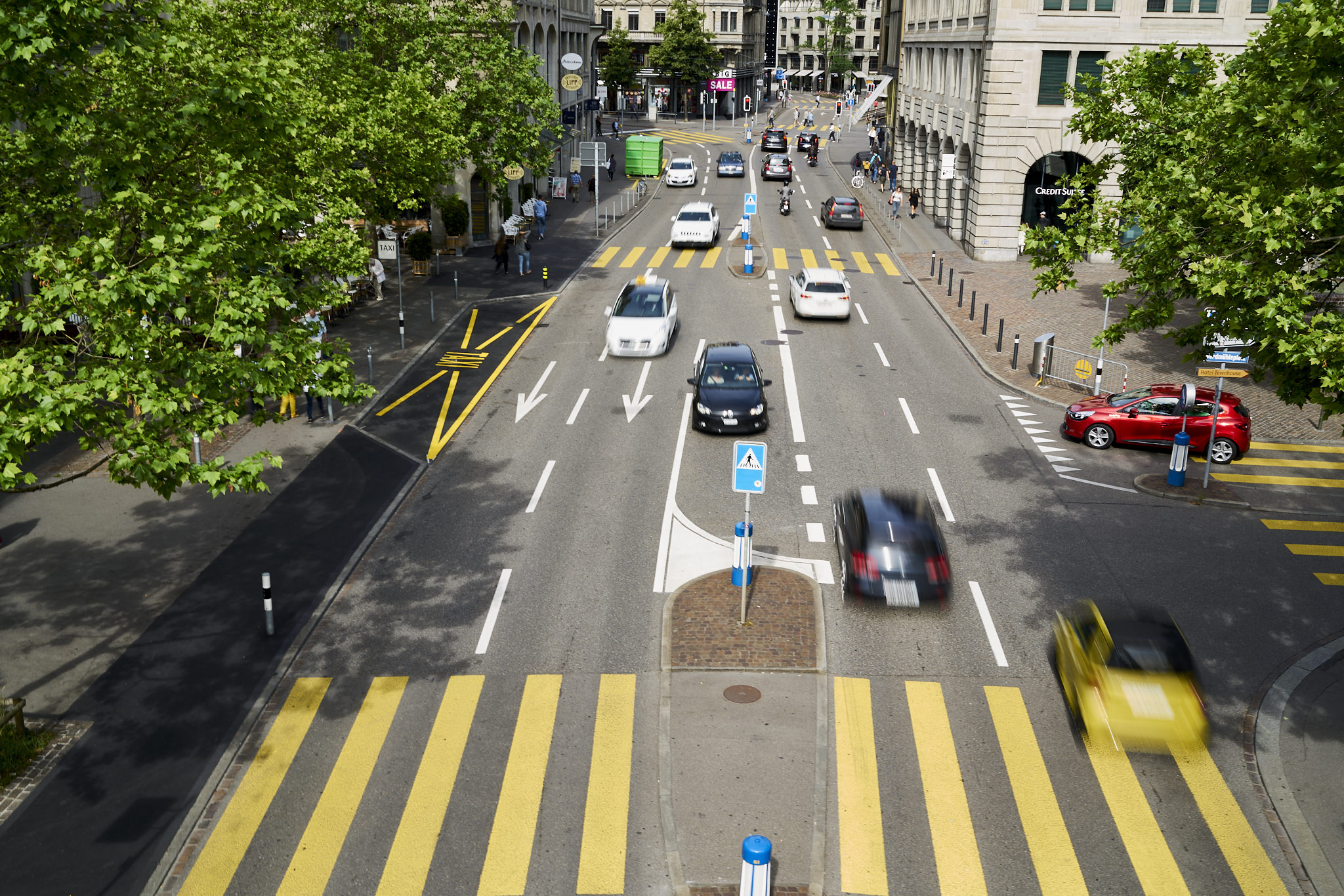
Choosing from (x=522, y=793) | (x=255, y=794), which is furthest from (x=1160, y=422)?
(x=255, y=794)

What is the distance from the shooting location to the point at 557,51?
64.2 m

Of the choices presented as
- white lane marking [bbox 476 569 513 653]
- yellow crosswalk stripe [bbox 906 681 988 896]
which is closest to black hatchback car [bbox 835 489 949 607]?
yellow crosswalk stripe [bbox 906 681 988 896]

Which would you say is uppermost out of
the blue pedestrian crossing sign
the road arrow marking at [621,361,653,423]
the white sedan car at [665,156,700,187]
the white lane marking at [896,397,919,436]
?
the white sedan car at [665,156,700,187]

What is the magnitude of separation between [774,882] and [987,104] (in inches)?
1621

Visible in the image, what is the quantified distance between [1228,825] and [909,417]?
51.9 feet

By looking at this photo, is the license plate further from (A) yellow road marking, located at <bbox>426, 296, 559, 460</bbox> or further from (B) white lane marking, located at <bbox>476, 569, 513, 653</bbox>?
(A) yellow road marking, located at <bbox>426, 296, 559, 460</bbox>

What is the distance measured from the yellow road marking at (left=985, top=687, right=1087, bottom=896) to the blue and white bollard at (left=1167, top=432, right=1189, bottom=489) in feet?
31.8

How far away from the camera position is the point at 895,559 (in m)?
17.9

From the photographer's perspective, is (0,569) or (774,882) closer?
(774,882)

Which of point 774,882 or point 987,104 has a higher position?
point 987,104

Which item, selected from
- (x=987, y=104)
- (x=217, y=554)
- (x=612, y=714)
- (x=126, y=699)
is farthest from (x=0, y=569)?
(x=987, y=104)

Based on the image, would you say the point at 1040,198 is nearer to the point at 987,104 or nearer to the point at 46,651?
the point at 987,104

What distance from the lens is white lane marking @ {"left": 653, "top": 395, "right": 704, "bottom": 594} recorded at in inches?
760

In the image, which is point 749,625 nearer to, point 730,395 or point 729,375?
point 730,395
